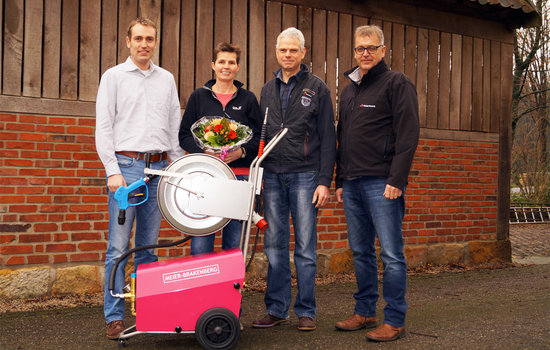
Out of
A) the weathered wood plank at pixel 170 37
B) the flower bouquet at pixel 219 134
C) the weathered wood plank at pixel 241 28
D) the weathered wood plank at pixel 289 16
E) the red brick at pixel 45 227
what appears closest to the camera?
the flower bouquet at pixel 219 134

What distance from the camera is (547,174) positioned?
17.4 m

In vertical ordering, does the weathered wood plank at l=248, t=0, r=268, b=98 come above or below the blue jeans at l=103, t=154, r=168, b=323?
above

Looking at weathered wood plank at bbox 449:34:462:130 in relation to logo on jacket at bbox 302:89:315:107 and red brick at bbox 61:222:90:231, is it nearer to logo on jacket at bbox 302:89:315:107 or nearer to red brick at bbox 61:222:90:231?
logo on jacket at bbox 302:89:315:107

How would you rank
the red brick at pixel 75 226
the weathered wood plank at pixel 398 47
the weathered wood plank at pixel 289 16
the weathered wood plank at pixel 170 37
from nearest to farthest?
the red brick at pixel 75 226, the weathered wood plank at pixel 170 37, the weathered wood plank at pixel 289 16, the weathered wood plank at pixel 398 47

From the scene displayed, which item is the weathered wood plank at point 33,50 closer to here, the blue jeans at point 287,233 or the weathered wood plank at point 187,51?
the weathered wood plank at point 187,51

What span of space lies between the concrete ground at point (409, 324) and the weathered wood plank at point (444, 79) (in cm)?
229

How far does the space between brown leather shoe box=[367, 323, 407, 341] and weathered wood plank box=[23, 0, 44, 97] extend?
367cm

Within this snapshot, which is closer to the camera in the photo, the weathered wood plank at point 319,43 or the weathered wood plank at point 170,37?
the weathered wood plank at point 170,37

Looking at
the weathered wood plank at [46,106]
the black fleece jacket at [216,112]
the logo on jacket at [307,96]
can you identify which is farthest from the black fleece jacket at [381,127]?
the weathered wood plank at [46,106]

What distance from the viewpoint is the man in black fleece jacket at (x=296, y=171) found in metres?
3.78

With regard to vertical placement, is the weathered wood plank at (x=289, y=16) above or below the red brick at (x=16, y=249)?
above

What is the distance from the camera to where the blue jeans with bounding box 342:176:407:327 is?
360 cm

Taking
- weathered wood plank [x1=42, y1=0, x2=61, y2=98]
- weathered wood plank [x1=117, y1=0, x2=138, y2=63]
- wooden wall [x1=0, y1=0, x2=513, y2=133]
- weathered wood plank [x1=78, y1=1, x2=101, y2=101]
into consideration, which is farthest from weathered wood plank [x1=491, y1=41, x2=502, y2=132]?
weathered wood plank [x1=42, y1=0, x2=61, y2=98]

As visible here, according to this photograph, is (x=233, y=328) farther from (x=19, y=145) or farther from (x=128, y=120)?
(x=19, y=145)
